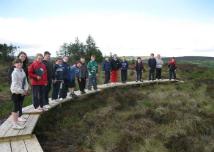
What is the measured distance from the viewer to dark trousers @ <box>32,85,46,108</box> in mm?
9575

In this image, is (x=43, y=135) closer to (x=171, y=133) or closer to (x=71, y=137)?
(x=71, y=137)

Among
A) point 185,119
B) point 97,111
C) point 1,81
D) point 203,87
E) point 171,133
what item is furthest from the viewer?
point 1,81

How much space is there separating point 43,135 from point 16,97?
150 centimetres

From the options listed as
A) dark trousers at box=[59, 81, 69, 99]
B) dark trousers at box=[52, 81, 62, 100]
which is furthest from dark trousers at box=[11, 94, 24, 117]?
dark trousers at box=[59, 81, 69, 99]

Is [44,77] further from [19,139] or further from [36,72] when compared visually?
[19,139]

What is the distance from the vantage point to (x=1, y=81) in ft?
81.6

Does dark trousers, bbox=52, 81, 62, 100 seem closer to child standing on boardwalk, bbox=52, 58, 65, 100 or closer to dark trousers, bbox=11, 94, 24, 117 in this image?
child standing on boardwalk, bbox=52, 58, 65, 100

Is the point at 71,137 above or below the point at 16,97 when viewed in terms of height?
below

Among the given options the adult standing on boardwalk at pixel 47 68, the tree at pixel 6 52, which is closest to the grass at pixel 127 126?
the adult standing on boardwalk at pixel 47 68

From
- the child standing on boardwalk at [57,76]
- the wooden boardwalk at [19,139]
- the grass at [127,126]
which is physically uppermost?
the child standing on boardwalk at [57,76]

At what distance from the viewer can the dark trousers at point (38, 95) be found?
31.4 feet

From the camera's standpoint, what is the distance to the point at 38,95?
380 inches

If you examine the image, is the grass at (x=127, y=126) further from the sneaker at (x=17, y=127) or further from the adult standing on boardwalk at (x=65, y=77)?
the sneaker at (x=17, y=127)

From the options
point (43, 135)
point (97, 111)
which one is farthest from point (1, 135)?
point (97, 111)
